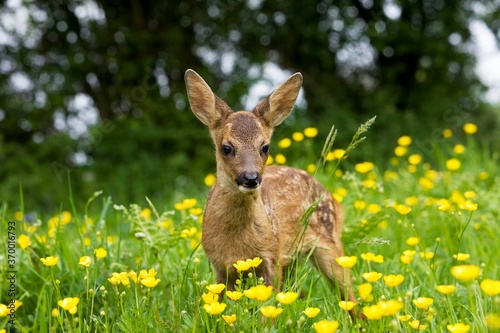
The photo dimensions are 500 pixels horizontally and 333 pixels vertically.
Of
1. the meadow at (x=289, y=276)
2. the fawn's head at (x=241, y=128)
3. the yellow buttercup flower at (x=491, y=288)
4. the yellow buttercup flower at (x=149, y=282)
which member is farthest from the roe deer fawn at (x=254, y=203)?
the yellow buttercup flower at (x=491, y=288)

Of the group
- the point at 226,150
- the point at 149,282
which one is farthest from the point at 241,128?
the point at 149,282

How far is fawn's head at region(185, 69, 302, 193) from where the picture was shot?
3.30 m

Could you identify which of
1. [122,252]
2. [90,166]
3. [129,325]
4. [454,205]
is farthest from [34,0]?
[129,325]

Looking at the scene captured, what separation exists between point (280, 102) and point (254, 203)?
0.62m

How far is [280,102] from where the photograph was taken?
3766 millimetres

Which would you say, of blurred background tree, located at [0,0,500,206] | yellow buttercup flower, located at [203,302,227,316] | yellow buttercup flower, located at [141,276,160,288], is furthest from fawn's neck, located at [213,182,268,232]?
blurred background tree, located at [0,0,500,206]

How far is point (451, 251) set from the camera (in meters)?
4.21

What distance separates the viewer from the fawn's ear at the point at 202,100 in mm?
3697

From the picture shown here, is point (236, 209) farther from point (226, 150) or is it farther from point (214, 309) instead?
point (214, 309)

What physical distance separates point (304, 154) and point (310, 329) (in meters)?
5.17

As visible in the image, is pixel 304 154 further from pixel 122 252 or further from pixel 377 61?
pixel 122 252

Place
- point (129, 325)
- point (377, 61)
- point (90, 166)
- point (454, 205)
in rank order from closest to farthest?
point (129, 325) < point (454, 205) < point (90, 166) < point (377, 61)

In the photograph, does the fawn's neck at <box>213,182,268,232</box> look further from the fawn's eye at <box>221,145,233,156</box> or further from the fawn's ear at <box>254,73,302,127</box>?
the fawn's ear at <box>254,73,302,127</box>

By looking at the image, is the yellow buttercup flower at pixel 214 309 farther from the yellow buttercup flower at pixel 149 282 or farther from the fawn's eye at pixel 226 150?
the fawn's eye at pixel 226 150
